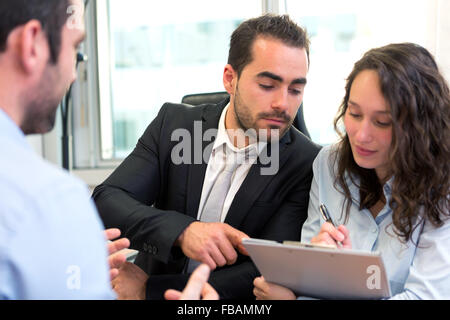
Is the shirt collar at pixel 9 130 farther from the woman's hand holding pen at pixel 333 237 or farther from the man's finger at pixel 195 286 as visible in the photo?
the woman's hand holding pen at pixel 333 237

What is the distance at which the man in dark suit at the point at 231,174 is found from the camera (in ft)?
4.79

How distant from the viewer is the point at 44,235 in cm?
59

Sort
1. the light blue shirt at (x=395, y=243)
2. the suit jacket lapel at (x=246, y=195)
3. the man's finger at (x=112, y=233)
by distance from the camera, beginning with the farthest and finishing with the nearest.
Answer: the suit jacket lapel at (x=246, y=195) < the man's finger at (x=112, y=233) < the light blue shirt at (x=395, y=243)

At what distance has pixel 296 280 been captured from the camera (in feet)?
3.71

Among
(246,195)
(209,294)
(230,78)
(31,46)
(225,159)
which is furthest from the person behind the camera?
(230,78)

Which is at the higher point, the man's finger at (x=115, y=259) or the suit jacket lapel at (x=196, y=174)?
the suit jacket lapel at (x=196, y=174)

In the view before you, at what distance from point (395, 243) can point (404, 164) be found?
20 cm

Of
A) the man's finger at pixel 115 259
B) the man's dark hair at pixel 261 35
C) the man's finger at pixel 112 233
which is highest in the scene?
the man's dark hair at pixel 261 35

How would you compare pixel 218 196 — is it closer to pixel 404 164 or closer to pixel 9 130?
pixel 404 164

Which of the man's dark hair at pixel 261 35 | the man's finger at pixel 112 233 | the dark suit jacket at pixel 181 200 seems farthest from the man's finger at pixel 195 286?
the man's dark hair at pixel 261 35

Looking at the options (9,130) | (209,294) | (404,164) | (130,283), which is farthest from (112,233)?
(404,164)
